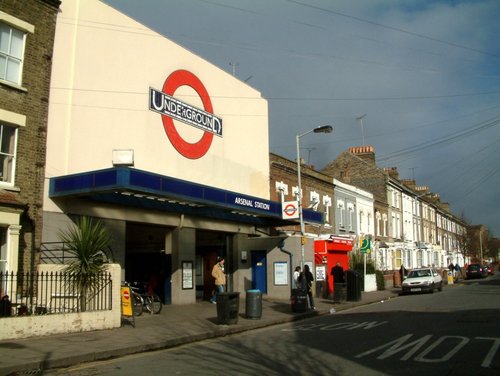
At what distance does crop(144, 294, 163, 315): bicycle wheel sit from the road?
15.0 feet

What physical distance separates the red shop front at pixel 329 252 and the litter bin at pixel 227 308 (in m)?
13.1

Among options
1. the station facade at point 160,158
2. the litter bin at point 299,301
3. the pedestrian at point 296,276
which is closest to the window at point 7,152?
the station facade at point 160,158

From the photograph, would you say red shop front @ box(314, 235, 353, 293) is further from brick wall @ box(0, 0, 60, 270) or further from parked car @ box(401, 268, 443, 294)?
brick wall @ box(0, 0, 60, 270)

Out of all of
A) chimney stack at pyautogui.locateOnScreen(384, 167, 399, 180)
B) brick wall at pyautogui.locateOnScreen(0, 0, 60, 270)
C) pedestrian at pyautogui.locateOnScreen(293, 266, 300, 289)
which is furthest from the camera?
chimney stack at pyautogui.locateOnScreen(384, 167, 399, 180)

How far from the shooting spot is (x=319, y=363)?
9477 millimetres

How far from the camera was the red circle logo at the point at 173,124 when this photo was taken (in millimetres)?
21469

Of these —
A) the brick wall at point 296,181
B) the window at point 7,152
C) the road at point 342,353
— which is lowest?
the road at point 342,353

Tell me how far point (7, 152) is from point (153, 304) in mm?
7044

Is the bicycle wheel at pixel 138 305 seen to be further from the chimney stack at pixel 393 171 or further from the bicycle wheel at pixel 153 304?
the chimney stack at pixel 393 171

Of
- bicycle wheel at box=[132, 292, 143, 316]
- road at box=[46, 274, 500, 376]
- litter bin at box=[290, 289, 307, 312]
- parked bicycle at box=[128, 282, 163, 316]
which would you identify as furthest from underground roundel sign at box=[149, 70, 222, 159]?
road at box=[46, 274, 500, 376]

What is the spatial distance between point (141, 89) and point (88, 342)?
10.8 metres

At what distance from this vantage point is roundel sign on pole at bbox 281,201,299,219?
78.4ft

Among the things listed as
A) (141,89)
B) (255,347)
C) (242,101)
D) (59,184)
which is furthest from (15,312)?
(242,101)

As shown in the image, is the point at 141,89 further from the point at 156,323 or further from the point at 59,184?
the point at 156,323
